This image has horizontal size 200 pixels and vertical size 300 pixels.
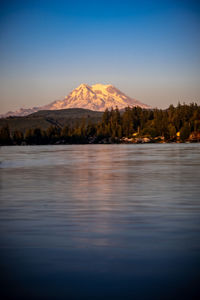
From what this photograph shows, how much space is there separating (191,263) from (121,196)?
541 inches

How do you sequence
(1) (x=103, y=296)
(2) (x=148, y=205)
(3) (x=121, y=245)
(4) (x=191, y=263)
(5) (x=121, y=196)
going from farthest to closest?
1. (5) (x=121, y=196)
2. (2) (x=148, y=205)
3. (3) (x=121, y=245)
4. (4) (x=191, y=263)
5. (1) (x=103, y=296)

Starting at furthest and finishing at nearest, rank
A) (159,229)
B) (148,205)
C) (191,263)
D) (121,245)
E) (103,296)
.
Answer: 1. (148,205)
2. (159,229)
3. (121,245)
4. (191,263)
5. (103,296)

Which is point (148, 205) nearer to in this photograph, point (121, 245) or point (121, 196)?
point (121, 196)

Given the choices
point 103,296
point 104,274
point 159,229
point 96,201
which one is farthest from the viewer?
point 96,201

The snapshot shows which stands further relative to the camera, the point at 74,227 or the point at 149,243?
the point at 74,227

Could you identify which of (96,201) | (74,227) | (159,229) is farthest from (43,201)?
(159,229)

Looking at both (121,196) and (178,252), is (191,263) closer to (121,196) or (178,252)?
(178,252)

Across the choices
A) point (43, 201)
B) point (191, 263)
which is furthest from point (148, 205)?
point (191, 263)

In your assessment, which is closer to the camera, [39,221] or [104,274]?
[104,274]

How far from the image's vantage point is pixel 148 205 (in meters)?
19.9

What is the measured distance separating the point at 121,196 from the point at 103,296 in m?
15.7

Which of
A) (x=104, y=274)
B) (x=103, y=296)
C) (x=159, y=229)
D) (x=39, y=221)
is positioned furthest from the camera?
(x=39, y=221)

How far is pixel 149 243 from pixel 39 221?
17.3ft

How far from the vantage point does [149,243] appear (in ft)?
39.0
